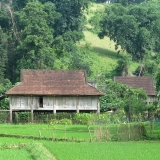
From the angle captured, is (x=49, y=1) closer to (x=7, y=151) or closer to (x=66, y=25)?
(x=66, y=25)

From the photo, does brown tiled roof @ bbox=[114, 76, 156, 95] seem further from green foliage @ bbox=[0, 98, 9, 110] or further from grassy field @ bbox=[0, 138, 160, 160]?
grassy field @ bbox=[0, 138, 160, 160]

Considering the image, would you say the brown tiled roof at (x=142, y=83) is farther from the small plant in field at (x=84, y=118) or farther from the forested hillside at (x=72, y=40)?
the small plant in field at (x=84, y=118)

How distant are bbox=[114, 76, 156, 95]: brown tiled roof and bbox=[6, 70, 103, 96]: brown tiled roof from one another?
1084 cm

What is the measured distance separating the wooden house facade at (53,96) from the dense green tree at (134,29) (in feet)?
93.5

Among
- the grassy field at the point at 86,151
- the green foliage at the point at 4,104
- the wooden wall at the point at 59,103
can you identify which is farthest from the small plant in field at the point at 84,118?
the grassy field at the point at 86,151

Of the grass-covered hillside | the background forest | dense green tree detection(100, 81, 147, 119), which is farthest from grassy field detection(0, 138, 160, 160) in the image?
the grass-covered hillside

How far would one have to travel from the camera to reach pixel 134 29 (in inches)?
2854

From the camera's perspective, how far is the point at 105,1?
366 ft

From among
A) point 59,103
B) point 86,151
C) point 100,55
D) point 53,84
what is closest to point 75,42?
point 100,55

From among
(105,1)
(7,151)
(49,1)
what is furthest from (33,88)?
(105,1)

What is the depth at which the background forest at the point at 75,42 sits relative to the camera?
6003cm

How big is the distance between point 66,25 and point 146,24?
13.5m

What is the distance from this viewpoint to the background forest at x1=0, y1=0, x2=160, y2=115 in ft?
197

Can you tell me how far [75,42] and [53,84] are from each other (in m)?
26.9
